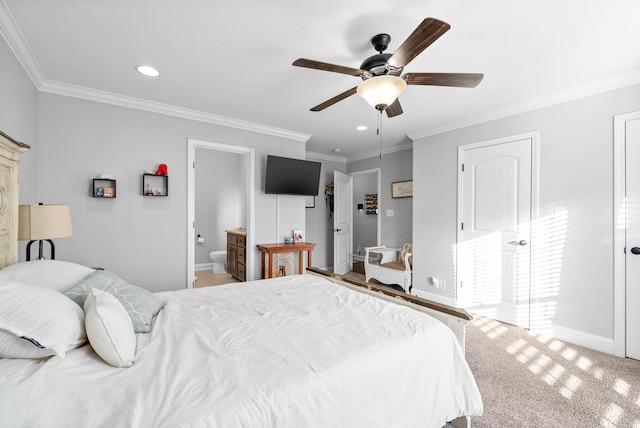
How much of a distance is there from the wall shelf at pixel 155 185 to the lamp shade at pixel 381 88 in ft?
8.27

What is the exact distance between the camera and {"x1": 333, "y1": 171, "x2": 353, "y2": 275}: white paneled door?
557 cm

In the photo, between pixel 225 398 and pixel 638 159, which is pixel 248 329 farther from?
pixel 638 159

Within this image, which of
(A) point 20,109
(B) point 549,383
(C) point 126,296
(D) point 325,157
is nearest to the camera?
(C) point 126,296

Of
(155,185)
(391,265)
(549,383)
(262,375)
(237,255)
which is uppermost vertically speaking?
(155,185)

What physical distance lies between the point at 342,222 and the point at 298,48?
155 inches

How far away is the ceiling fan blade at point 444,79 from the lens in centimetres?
183

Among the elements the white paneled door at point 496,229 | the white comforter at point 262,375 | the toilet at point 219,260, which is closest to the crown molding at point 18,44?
the white comforter at point 262,375

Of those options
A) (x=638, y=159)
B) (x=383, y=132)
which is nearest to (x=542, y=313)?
(x=638, y=159)

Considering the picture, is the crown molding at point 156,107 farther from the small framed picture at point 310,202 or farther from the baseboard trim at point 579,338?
the baseboard trim at point 579,338

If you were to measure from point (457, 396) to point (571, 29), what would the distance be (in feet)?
7.84

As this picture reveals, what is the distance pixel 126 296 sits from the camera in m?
1.53

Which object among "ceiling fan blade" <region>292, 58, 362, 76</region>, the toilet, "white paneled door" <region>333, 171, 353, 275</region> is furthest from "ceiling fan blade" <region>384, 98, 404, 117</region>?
the toilet

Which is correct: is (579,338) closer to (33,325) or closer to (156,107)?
(33,325)

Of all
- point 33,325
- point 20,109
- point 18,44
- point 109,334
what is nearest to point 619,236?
point 109,334
